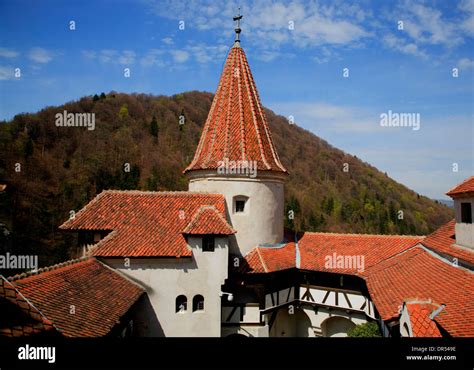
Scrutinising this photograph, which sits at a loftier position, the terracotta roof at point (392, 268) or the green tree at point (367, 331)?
the terracotta roof at point (392, 268)

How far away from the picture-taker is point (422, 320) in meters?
7.81

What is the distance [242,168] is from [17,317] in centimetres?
1065

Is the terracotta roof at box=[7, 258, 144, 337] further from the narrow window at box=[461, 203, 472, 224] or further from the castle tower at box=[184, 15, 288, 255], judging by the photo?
the narrow window at box=[461, 203, 472, 224]

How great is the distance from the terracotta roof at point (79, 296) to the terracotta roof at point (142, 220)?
128cm

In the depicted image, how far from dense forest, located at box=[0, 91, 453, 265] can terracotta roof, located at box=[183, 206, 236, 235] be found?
8465 mm

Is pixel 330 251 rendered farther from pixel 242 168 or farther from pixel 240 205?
pixel 242 168

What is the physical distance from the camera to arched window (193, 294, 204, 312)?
1382 centimetres

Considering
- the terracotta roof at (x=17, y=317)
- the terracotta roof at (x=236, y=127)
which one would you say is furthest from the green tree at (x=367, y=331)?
the terracotta roof at (x=17, y=317)

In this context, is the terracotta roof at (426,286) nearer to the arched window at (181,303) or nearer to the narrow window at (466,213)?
the narrow window at (466,213)

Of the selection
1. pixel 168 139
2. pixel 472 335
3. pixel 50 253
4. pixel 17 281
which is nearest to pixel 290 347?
pixel 472 335

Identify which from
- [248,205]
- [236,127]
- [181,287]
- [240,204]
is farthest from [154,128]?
[181,287]

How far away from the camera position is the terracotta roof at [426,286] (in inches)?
304

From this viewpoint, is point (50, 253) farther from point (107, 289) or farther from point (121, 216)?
point (107, 289)

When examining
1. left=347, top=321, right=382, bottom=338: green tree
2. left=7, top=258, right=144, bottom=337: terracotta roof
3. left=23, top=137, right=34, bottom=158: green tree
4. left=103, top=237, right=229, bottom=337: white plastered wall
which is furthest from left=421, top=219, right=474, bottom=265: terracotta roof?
left=23, top=137, right=34, bottom=158: green tree
